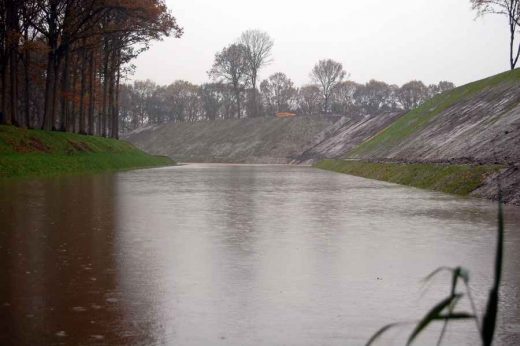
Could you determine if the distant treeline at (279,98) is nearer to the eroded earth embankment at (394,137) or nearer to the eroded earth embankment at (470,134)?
the eroded earth embankment at (394,137)

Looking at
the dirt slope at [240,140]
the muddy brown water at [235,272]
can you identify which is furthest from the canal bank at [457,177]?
the dirt slope at [240,140]

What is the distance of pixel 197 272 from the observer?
21.9 feet

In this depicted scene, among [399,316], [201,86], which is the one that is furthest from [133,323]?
[201,86]

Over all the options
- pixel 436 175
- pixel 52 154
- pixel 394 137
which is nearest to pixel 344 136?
pixel 394 137

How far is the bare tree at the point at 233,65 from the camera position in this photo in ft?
322

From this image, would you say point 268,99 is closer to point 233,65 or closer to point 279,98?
point 279,98

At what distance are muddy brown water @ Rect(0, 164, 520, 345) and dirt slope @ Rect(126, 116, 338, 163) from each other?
60.1 m

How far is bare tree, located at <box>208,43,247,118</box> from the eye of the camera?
3866 inches

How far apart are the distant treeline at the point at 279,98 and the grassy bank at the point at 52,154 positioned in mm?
86711

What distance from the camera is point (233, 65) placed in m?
98.4

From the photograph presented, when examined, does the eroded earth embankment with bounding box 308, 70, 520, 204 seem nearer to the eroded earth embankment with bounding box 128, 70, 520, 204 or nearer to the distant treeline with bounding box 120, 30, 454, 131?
the eroded earth embankment with bounding box 128, 70, 520, 204

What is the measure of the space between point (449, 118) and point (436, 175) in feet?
45.7

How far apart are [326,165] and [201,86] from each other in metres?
84.7

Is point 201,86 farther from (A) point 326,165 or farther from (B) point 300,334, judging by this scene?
(B) point 300,334
